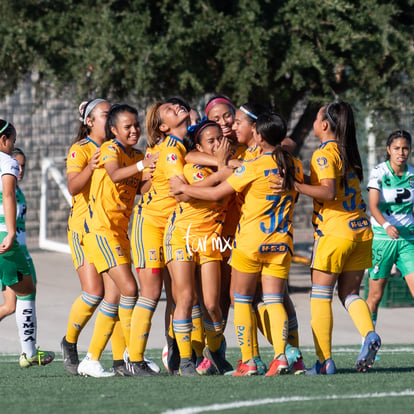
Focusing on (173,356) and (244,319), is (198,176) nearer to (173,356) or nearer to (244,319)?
(244,319)

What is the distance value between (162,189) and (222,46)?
570 centimetres

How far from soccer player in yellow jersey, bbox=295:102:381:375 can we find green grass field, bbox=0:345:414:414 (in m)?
0.37

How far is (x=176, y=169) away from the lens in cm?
720

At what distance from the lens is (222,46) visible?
42.1 feet

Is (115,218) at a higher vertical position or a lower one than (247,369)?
higher

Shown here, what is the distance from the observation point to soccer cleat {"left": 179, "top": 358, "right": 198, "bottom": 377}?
7277mm

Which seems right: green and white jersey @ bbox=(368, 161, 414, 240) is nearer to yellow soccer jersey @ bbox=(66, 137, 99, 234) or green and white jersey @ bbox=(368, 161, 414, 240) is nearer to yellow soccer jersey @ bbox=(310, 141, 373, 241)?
yellow soccer jersey @ bbox=(310, 141, 373, 241)

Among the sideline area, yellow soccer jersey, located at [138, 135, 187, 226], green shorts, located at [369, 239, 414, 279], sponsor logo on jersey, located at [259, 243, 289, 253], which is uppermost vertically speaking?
yellow soccer jersey, located at [138, 135, 187, 226]

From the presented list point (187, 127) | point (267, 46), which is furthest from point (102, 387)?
point (267, 46)

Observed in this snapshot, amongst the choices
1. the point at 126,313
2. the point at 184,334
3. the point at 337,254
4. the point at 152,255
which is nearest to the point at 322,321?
the point at 337,254

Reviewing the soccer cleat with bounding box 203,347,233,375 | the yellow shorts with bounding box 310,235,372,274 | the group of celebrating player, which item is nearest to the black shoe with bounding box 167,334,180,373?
the group of celebrating player

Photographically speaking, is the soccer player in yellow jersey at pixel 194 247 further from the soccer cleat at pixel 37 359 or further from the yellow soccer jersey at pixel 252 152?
the soccer cleat at pixel 37 359

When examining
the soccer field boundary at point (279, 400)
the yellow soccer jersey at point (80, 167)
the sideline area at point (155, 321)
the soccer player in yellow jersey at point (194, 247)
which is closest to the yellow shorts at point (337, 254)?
the soccer player in yellow jersey at point (194, 247)

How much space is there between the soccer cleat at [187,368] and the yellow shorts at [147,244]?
754mm
